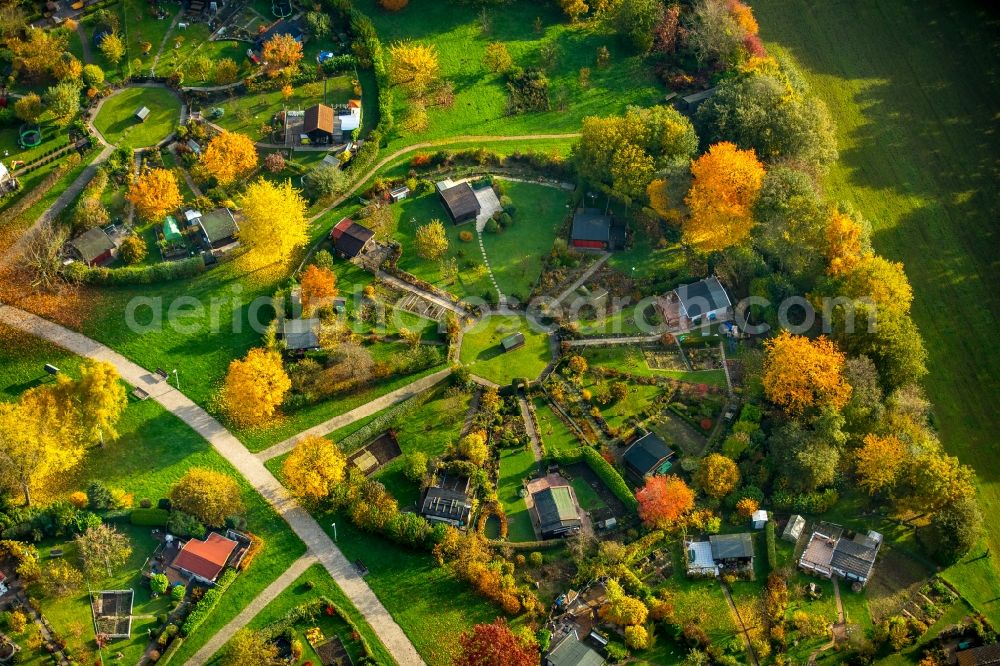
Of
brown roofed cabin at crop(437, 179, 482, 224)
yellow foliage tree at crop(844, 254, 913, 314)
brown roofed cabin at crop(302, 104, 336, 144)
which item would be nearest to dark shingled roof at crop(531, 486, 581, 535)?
brown roofed cabin at crop(437, 179, 482, 224)

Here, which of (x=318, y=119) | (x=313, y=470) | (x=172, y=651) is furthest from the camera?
(x=318, y=119)

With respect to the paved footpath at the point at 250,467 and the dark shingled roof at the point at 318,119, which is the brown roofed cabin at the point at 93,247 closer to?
the paved footpath at the point at 250,467

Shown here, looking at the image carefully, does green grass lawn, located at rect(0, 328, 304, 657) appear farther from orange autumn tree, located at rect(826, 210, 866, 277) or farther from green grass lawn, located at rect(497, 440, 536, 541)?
orange autumn tree, located at rect(826, 210, 866, 277)

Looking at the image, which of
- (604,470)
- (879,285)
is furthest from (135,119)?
(879,285)

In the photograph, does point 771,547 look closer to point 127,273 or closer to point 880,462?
point 880,462

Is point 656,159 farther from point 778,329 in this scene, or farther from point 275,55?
point 275,55

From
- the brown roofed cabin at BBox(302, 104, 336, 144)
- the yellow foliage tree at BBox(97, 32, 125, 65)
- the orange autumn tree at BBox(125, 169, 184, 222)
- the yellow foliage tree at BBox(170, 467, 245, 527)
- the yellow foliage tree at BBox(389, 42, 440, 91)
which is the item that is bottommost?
the yellow foliage tree at BBox(170, 467, 245, 527)
